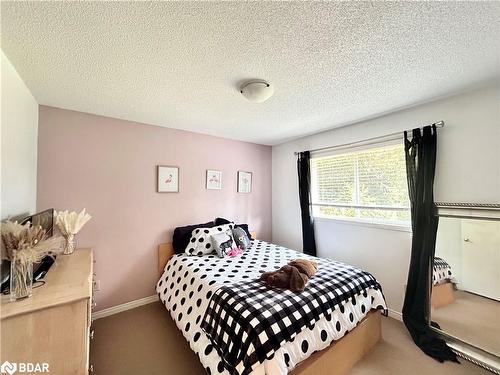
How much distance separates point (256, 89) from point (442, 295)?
8.33 feet

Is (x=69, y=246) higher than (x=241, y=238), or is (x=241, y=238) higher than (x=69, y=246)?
(x=69, y=246)

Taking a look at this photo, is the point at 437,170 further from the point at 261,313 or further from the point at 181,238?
the point at 181,238

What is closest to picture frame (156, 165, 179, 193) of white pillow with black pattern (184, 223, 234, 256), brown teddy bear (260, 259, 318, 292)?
white pillow with black pattern (184, 223, 234, 256)

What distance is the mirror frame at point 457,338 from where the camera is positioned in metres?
1.71

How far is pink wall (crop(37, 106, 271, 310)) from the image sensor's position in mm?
2240

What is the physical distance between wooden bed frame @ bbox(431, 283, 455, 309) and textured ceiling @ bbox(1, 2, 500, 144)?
1.80 metres

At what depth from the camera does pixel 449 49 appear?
4.44ft

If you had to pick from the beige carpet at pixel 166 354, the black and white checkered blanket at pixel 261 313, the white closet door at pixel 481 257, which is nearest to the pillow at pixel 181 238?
the beige carpet at pixel 166 354

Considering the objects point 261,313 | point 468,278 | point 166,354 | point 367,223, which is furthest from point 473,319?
point 166,354

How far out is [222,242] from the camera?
2652 mm

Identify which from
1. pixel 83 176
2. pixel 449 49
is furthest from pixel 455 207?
pixel 83 176

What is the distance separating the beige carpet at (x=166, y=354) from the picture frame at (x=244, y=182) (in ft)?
6.83

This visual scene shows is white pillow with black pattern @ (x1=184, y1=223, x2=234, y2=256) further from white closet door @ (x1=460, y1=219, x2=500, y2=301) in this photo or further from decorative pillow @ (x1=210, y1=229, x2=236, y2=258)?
white closet door @ (x1=460, y1=219, x2=500, y2=301)

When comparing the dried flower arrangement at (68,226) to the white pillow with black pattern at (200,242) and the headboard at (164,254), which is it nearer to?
the headboard at (164,254)
